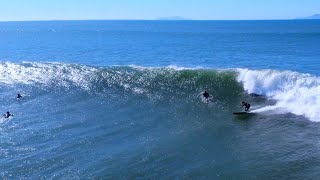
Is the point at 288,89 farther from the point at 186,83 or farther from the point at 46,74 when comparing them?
the point at 46,74

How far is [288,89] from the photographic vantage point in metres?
45.7

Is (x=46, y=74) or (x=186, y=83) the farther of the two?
(x=46, y=74)

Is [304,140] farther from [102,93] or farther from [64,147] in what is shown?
[102,93]

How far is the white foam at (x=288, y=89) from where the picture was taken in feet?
130

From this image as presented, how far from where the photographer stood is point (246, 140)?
1291 inches

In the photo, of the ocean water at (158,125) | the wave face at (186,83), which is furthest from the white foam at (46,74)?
the ocean water at (158,125)

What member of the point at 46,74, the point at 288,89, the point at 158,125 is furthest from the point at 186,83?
the point at 46,74

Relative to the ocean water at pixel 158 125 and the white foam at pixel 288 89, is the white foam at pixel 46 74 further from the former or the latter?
the white foam at pixel 288 89

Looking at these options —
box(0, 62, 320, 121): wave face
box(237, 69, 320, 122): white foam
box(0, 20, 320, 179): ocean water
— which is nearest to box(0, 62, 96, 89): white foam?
box(0, 62, 320, 121): wave face

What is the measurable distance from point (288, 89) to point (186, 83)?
42.4ft

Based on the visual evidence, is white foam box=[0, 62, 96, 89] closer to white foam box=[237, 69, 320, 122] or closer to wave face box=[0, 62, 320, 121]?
wave face box=[0, 62, 320, 121]

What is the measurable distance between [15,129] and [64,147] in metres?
7.50

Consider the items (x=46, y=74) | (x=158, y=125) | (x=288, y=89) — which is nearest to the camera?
(x=158, y=125)

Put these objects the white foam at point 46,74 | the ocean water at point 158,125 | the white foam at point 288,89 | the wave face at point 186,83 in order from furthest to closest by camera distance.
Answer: the white foam at point 46,74, the wave face at point 186,83, the white foam at point 288,89, the ocean water at point 158,125
